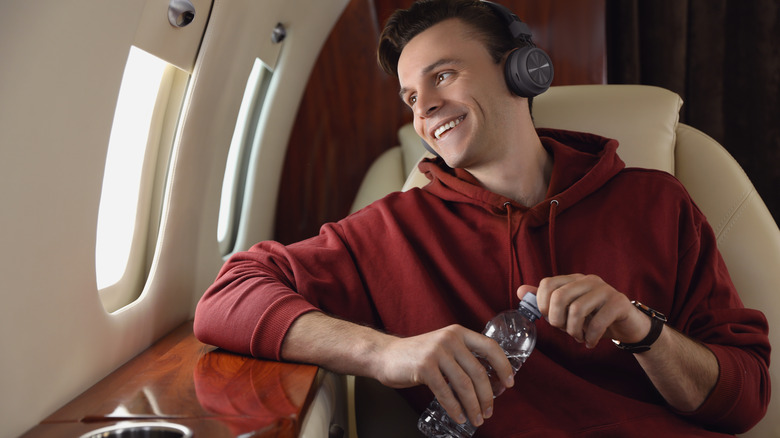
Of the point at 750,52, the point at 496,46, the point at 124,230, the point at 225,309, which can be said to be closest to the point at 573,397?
the point at 225,309

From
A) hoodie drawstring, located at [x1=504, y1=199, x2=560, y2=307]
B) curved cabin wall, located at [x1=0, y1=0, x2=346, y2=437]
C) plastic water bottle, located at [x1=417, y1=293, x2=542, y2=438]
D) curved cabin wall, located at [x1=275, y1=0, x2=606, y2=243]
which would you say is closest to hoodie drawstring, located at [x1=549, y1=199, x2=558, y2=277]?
hoodie drawstring, located at [x1=504, y1=199, x2=560, y2=307]

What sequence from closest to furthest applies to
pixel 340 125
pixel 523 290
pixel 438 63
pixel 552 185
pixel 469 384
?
pixel 469 384, pixel 523 290, pixel 552 185, pixel 438 63, pixel 340 125

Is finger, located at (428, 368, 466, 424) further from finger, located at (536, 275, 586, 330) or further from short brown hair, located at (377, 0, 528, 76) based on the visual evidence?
short brown hair, located at (377, 0, 528, 76)

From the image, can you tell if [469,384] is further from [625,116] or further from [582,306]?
[625,116]

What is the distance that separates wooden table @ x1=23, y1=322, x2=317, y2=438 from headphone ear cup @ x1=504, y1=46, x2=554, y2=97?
794 millimetres

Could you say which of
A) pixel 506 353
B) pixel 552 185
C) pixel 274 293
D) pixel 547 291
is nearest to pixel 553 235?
pixel 552 185

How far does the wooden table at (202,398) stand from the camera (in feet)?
3.05

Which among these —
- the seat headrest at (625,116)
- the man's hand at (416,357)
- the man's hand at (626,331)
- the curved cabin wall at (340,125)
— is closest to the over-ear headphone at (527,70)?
the seat headrest at (625,116)

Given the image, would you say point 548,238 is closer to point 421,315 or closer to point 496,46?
point 421,315

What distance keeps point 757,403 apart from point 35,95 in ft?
A: 4.32

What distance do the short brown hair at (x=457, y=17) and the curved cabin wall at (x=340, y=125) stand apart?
60cm

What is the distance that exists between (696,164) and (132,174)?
52.5 inches

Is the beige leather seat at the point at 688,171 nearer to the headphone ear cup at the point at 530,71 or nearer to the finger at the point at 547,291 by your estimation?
the headphone ear cup at the point at 530,71

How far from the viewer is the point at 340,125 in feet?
7.58
